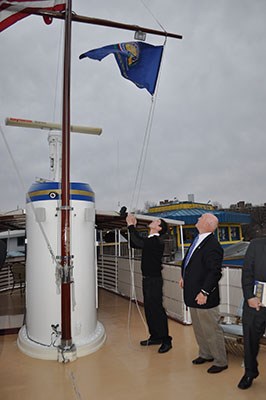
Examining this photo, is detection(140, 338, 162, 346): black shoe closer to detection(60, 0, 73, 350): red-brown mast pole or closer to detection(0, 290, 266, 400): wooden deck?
detection(0, 290, 266, 400): wooden deck

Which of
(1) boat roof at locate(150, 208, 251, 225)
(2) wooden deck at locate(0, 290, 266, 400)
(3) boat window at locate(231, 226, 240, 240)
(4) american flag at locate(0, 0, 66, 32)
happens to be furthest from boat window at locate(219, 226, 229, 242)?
(4) american flag at locate(0, 0, 66, 32)

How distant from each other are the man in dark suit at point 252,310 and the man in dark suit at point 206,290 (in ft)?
1.31

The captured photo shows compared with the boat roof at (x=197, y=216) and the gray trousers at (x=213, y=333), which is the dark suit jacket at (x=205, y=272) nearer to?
the gray trousers at (x=213, y=333)

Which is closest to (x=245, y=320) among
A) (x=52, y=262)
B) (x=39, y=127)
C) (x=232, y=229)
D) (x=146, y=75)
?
(x=52, y=262)

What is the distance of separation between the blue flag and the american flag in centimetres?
105

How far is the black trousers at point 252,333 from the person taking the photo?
2.87m

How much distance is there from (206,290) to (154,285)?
109 centimetres

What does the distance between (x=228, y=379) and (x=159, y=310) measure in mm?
1214

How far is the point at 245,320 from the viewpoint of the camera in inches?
116

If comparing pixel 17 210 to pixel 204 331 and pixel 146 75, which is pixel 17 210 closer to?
pixel 146 75

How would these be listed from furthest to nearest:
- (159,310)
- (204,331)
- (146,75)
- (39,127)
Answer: (39,127) → (146,75) → (159,310) → (204,331)

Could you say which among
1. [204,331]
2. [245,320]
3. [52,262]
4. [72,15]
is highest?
[72,15]

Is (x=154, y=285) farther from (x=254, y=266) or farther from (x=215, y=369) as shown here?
(x=254, y=266)

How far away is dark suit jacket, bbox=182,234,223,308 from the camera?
3.31 meters
